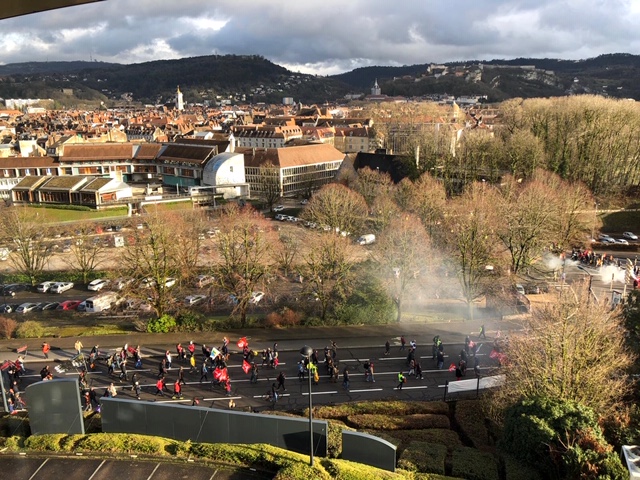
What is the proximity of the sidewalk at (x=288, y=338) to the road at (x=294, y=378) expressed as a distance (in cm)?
28

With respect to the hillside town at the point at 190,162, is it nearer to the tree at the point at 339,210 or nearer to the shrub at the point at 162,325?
the tree at the point at 339,210

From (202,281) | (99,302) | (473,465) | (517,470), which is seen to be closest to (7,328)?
(99,302)

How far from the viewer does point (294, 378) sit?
21.6 metres

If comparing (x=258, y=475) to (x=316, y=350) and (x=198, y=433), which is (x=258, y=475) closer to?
(x=198, y=433)

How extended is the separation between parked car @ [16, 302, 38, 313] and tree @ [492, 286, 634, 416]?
29.9 meters

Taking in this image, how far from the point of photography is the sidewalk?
983 inches

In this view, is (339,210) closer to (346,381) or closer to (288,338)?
(288,338)

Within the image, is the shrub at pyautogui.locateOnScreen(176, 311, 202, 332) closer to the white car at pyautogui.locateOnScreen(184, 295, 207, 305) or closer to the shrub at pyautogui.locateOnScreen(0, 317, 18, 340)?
the white car at pyautogui.locateOnScreen(184, 295, 207, 305)

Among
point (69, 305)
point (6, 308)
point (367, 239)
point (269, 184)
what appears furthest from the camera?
point (269, 184)

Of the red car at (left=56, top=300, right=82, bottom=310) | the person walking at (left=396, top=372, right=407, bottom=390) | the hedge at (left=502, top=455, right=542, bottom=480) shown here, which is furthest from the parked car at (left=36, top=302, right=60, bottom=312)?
the hedge at (left=502, top=455, right=542, bottom=480)

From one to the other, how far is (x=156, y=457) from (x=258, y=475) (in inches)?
103

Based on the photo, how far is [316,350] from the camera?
2436 centimetres

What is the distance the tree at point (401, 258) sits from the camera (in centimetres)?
2855

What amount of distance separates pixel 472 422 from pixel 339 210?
1092 inches
